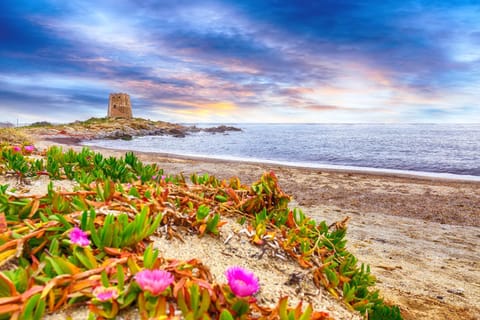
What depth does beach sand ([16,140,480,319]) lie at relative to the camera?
317 centimetres

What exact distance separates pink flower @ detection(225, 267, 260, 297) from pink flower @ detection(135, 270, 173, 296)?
0.19 m

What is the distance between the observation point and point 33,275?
41.1 inches

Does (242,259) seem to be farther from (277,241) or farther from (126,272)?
(126,272)

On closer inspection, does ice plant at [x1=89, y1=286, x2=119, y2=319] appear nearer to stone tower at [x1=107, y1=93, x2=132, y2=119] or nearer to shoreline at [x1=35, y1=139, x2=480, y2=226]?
shoreline at [x1=35, y1=139, x2=480, y2=226]

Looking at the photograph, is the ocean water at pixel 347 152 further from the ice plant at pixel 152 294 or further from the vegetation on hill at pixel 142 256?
the ice plant at pixel 152 294

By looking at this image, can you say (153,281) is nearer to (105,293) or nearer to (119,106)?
(105,293)

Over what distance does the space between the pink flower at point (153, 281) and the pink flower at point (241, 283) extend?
0.19m

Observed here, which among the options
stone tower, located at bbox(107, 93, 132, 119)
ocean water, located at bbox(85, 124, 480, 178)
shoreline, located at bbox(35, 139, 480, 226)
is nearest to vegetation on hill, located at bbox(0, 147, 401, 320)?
shoreline, located at bbox(35, 139, 480, 226)

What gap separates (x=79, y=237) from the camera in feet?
4.16

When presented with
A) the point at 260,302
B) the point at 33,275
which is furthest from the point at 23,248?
the point at 260,302

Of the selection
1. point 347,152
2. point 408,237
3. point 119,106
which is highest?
point 119,106

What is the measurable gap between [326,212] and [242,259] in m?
6.55

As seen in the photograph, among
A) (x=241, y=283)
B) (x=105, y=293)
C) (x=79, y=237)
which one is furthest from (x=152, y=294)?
(x=79, y=237)

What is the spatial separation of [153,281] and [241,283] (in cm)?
27
